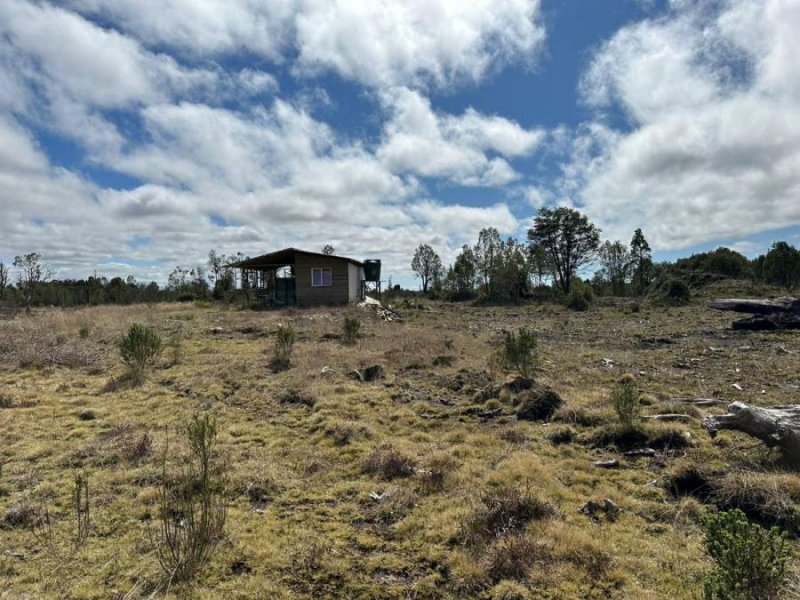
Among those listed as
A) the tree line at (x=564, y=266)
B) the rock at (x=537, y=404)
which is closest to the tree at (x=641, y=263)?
the tree line at (x=564, y=266)

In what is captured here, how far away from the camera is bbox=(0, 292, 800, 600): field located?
325cm

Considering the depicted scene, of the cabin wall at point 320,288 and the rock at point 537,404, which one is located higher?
the cabin wall at point 320,288

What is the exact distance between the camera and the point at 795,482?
412cm

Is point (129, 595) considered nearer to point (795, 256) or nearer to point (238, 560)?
point (238, 560)

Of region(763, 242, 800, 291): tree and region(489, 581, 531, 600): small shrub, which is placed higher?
region(763, 242, 800, 291): tree

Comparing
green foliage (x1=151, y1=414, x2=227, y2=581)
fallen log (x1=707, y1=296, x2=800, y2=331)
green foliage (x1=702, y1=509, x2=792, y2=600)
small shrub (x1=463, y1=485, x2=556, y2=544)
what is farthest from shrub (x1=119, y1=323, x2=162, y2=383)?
fallen log (x1=707, y1=296, x2=800, y2=331)

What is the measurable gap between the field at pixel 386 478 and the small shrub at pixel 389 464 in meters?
0.02

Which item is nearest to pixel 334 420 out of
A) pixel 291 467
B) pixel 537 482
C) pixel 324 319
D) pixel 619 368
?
pixel 291 467

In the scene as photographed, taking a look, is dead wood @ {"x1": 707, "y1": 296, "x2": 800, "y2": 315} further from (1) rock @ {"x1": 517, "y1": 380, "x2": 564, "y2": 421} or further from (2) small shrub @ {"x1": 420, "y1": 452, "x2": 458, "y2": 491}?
(2) small shrub @ {"x1": 420, "y1": 452, "x2": 458, "y2": 491}

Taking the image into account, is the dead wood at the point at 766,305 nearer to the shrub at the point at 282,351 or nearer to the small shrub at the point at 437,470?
the shrub at the point at 282,351

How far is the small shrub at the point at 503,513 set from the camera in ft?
12.2

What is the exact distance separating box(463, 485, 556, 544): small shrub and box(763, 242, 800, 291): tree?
37270 mm

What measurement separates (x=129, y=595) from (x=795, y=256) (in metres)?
40.8

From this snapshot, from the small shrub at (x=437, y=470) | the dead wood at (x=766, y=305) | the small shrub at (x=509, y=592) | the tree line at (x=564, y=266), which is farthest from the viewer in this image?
the tree line at (x=564, y=266)
